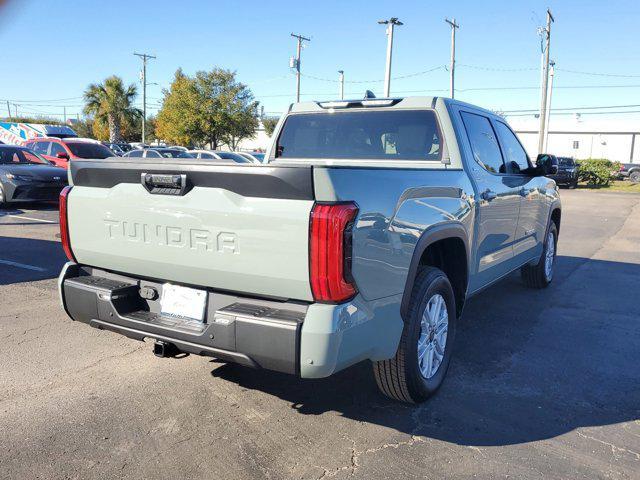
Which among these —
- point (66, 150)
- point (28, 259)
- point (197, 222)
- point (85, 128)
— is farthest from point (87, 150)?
point (85, 128)

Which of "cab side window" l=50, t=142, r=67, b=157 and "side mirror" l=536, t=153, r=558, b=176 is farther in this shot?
"cab side window" l=50, t=142, r=67, b=157

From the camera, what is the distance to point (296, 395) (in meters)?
3.67

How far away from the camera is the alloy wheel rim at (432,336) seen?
3495 mm

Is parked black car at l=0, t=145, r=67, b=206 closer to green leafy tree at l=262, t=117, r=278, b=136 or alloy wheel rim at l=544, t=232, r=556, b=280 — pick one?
alloy wheel rim at l=544, t=232, r=556, b=280

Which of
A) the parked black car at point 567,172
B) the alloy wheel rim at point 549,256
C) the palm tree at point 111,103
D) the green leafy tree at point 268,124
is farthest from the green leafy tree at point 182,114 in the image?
the alloy wheel rim at point 549,256

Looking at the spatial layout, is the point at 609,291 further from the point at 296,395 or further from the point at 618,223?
the point at 618,223

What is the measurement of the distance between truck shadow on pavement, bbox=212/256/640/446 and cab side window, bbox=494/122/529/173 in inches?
59.4

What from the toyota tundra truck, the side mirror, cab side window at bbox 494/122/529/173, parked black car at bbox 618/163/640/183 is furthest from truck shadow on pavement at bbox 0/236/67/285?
parked black car at bbox 618/163/640/183

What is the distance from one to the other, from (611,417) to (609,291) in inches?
149

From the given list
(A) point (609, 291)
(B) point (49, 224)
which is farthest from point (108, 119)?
(A) point (609, 291)

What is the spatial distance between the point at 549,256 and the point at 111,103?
47.9 metres

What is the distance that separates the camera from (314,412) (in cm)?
345

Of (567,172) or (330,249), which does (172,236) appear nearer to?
(330,249)

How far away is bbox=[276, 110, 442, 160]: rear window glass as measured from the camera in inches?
172
